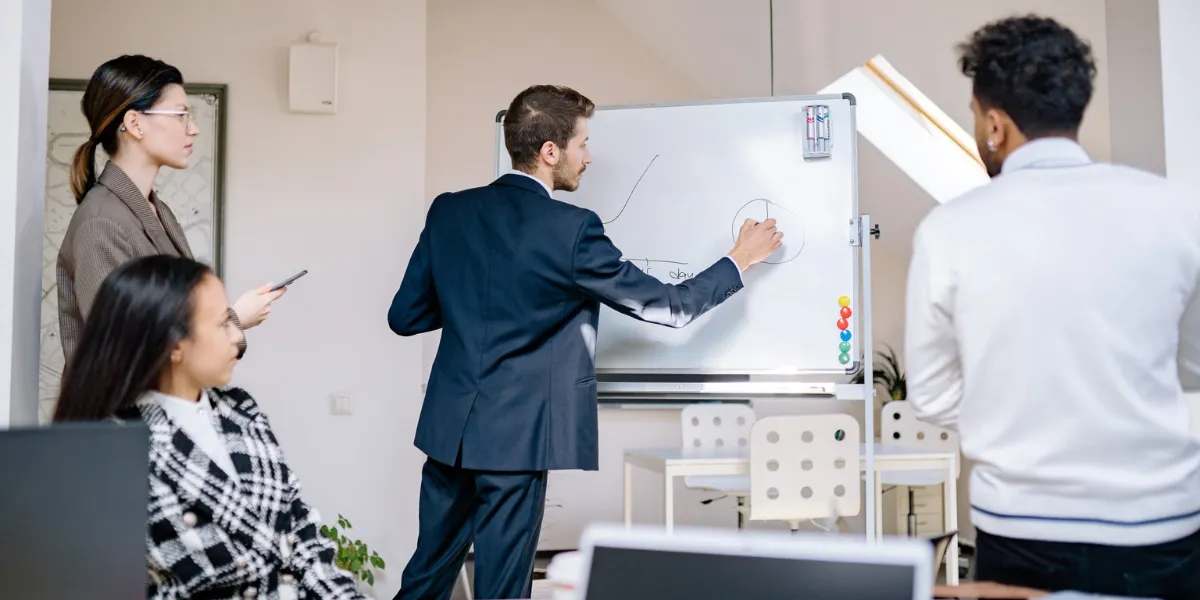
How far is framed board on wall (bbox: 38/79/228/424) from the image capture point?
409 cm

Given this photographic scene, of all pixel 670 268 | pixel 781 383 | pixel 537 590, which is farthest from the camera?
pixel 537 590

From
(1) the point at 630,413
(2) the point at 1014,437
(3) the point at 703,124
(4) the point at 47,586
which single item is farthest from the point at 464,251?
(1) the point at 630,413

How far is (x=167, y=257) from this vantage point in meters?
1.48

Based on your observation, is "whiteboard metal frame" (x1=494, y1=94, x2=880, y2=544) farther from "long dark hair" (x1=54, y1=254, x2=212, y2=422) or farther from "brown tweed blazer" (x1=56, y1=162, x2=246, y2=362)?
"long dark hair" (x1=54, y1=254, x2=212, y2=422)

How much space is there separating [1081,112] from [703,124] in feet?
5.54

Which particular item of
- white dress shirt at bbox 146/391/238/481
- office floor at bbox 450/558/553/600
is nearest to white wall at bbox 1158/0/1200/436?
white dress shirt at bbox 146/391/238/481

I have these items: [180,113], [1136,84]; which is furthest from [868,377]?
A: [180,113]

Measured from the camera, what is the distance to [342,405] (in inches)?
164

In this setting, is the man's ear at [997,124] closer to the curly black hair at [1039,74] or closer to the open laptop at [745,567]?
the curly black hair at [1039,74]

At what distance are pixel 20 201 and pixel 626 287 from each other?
1.27 meters

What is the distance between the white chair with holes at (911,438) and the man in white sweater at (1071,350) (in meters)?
3.09

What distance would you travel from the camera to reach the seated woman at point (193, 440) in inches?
54.3

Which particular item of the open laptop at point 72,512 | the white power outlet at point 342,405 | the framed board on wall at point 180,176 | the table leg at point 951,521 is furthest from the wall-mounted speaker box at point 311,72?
the open laptop at point 72,512

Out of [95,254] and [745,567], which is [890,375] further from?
[745,567]
